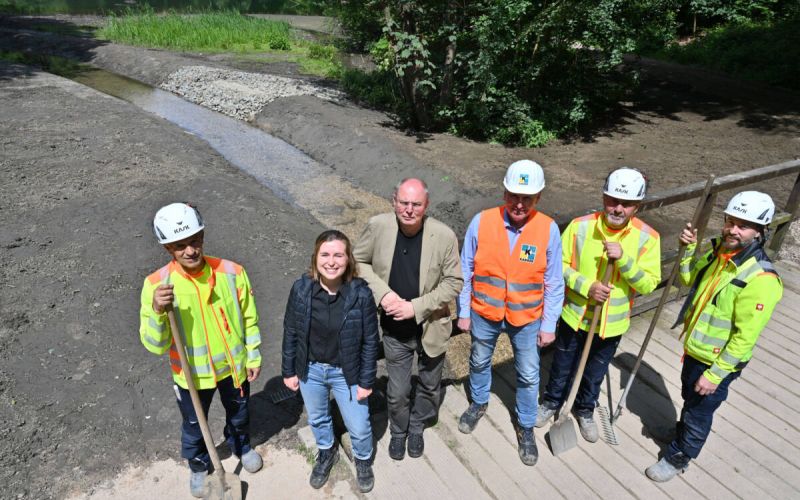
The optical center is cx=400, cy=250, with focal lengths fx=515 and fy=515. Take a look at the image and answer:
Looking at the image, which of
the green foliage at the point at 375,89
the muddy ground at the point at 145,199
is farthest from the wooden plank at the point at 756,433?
the green foliage at the point at 375,89

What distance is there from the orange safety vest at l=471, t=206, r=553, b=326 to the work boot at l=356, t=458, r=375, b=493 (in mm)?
1263

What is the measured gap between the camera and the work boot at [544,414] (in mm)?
3838

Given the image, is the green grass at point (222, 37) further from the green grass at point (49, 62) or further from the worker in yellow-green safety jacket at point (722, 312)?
→ the worker in yellow-green safety jacket at point (722, 312)

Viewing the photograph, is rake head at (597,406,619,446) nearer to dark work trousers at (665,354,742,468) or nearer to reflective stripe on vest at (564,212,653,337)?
dark work trousers at (665,354,742,468)

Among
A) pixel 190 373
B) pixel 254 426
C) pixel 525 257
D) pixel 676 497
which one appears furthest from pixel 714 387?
pixel 254 426

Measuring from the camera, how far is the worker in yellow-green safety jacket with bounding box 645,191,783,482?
290 centimetres

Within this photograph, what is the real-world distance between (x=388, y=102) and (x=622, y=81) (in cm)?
704

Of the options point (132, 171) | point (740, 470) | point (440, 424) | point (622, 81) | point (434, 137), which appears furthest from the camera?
point (622, 81)

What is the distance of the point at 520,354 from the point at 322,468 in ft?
4.99

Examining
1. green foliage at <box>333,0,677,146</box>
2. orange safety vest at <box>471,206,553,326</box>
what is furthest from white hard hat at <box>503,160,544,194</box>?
green foliage at <box>333,0,677,146</box>

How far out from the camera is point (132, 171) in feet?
34.8

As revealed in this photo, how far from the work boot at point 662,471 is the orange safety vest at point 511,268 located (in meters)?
1.28

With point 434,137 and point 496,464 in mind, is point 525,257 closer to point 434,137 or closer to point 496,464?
point 496,464

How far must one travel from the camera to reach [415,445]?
140 inches
